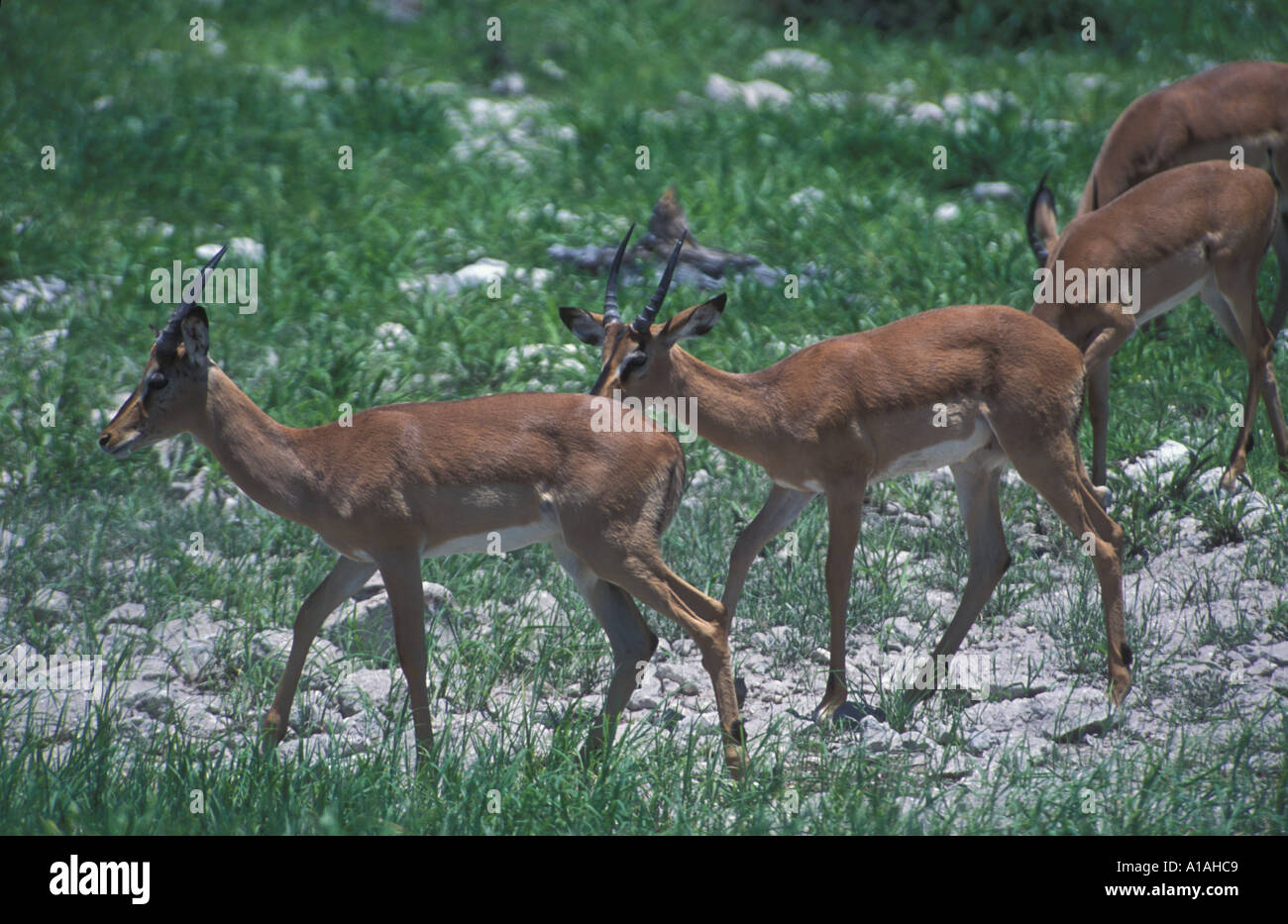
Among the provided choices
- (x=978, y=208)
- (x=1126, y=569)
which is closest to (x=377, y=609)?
(x=1126, y=569)

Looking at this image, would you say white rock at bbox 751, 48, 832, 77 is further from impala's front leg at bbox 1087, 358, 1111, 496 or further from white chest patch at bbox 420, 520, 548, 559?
white chest patch at bbox 420, 520, 548, 559

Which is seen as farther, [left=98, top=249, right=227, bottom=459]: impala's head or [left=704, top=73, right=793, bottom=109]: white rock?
[left=704, top=73, right=793, bottom=109]: white rock

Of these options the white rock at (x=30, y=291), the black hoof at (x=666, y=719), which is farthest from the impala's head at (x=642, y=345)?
the white rock at (x=30, y=291)

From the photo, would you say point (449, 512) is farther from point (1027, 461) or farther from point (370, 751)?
point (1027, 461)

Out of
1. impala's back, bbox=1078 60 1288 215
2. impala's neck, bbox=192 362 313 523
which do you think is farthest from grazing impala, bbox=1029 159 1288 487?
impala's neck, bbox=192 362 313 523

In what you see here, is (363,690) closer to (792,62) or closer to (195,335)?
(195,335)

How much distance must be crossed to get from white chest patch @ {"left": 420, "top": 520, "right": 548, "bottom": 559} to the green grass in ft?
2.19

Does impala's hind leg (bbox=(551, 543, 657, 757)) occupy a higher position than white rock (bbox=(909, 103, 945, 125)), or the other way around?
white rock (bbox=(909, 103, 945, 125))

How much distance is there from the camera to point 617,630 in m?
5.52

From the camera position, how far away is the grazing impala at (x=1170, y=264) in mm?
6891

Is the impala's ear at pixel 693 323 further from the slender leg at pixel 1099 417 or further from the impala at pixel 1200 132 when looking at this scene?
the impala at pixel 1200 132

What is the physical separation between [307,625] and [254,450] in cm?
70

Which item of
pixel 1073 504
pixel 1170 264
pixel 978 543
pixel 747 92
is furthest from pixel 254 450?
pixel 747 92

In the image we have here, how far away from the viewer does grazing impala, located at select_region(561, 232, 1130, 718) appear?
18.6 feet
